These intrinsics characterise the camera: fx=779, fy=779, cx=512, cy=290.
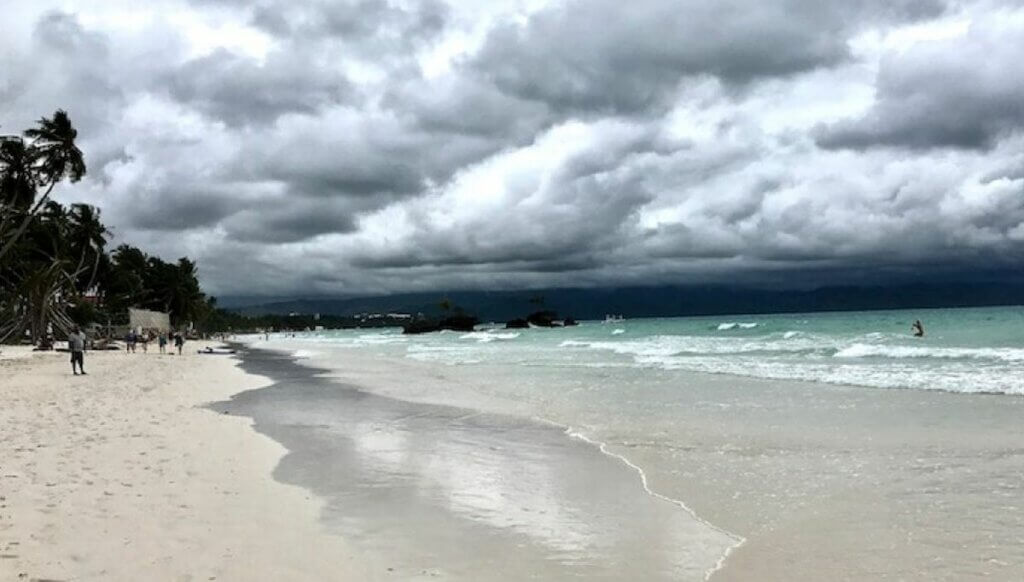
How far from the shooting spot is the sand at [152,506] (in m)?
5.92

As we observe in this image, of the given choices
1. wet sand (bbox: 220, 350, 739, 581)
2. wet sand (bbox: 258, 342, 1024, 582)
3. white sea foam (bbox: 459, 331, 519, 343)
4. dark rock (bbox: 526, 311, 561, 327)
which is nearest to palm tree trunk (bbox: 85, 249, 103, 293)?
white sea foam (bbox: 459, 331, 519, 343)

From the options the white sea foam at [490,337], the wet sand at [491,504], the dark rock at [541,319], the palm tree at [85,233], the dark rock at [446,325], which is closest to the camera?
the wet sand at [491,504]

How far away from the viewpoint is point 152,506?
305 inches

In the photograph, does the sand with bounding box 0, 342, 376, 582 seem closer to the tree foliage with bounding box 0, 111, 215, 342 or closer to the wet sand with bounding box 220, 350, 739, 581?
the wet sand with bounding box 220, 350, 739, 581

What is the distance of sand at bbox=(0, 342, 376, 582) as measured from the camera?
5922 mm

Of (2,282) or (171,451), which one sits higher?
(2,282)

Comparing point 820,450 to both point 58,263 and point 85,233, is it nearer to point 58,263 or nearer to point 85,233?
point 58,263

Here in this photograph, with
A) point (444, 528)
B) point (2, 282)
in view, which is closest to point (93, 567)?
point (444, 528)

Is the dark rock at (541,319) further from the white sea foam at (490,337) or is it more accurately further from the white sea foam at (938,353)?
the white sea foam at (938,353)

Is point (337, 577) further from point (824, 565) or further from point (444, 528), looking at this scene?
point (824, 565)

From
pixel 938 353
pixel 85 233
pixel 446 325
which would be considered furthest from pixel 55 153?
pixel 446 325

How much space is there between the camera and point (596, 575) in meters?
6.01

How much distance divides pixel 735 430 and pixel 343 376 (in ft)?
70.3

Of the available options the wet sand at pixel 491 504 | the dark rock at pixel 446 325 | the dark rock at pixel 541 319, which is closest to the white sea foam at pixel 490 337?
the dark rock at pixel 446 325
